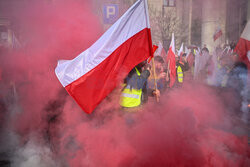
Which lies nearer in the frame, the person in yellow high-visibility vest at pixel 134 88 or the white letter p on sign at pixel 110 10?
the person in yellow high-visibility vest at pixel 134 88

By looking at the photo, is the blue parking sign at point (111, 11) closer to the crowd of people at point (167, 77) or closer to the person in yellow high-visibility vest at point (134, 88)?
the crowd of people at point (167, 77)

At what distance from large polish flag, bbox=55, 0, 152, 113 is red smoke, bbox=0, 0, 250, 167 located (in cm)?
62

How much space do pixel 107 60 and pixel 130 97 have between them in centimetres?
88

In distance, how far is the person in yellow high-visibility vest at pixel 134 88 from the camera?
2.94 meters

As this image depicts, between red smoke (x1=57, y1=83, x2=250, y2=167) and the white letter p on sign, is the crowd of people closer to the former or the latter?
red smoke (x1=57, y1=83, x2=250, y2=167)

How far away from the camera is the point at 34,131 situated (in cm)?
288

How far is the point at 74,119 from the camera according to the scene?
2824mm

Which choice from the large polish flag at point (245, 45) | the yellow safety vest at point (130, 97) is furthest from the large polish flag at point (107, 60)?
the large polish flag at point (245, 45)

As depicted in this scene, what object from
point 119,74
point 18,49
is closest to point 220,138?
point 119,74

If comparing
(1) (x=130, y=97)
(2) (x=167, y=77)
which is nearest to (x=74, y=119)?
(1) (x=130, y=97)

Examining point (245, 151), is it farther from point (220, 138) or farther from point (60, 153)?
point (60, 153)

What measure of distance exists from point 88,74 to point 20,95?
123cm

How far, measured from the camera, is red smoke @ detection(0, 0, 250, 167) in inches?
107

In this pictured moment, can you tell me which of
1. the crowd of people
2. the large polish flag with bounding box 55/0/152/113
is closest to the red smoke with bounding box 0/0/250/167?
the crowd of people
